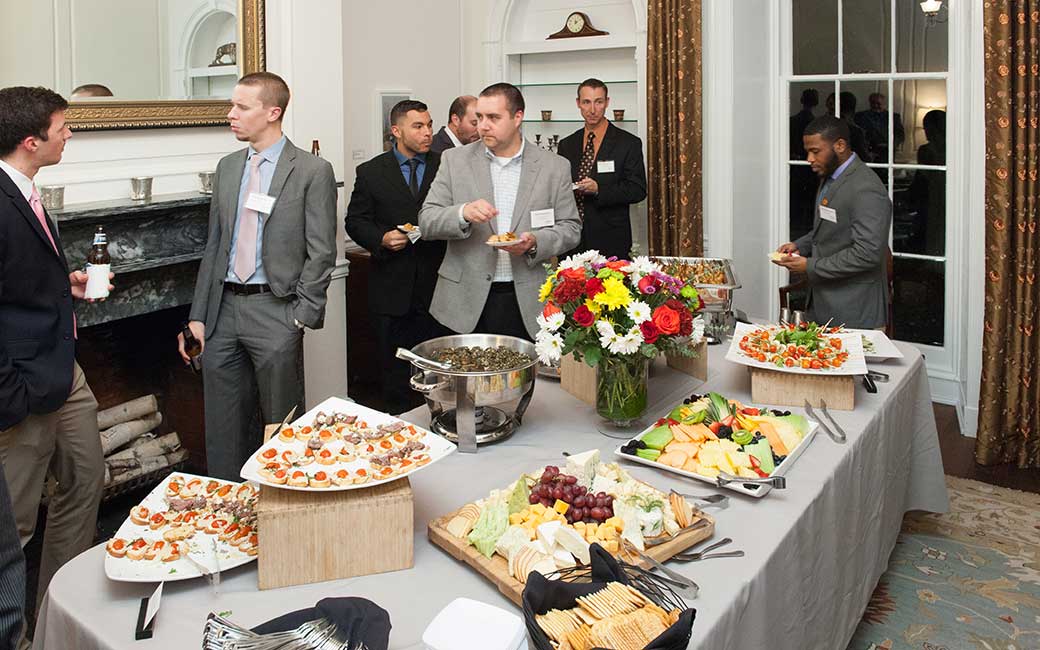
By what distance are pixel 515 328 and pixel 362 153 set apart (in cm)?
230

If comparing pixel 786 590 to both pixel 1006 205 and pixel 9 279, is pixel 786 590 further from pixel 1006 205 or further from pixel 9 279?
pixel 1006 205

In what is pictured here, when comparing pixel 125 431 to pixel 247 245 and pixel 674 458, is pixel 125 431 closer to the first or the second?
pixel 247 245

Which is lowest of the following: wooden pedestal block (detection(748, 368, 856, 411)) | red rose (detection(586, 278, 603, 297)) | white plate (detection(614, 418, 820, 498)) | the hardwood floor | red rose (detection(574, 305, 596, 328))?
the hardwood floor

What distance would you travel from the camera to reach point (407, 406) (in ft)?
15.8

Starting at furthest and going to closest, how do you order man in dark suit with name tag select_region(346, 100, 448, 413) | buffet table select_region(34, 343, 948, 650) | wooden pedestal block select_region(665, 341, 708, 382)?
man in dark suit with name tag select_region(346, 100, 448, 413) → wooden pedestal block select_region(665, 341, 708, 382) → buffet table select_region(34, 343, 948, 650)

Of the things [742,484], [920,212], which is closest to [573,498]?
[742,484]

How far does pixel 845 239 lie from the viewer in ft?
12.9

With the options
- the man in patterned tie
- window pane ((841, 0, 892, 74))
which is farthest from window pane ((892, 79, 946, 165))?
the man in patterned tie

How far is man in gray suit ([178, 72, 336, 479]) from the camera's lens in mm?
3318

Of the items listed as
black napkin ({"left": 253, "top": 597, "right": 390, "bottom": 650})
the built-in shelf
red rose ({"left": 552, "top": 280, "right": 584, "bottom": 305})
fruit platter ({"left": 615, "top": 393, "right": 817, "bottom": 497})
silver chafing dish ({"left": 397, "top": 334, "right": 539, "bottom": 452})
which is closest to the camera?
black napkin ({"left": 253, "top": 597, "right": 390, "bottom": 650})

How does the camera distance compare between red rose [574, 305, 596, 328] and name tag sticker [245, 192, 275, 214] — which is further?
name tag sticker [245, 192, 275, 214]

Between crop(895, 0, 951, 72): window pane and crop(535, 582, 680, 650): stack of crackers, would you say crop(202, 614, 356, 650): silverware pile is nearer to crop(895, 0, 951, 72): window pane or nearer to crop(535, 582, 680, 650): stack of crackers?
crop(535, 582, 680, 650): stack of crackers

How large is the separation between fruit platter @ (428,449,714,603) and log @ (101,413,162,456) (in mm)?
2627

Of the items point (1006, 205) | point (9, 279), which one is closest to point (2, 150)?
point (9, 279)
